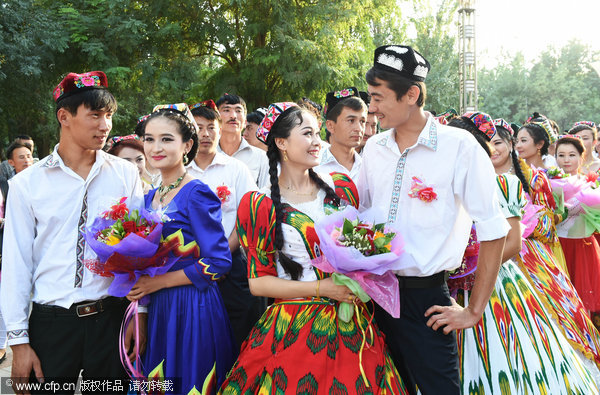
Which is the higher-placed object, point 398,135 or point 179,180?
point 398,135

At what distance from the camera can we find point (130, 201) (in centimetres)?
304

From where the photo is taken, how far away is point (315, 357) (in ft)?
8.24

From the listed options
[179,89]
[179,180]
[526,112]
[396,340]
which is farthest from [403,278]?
[526,112]

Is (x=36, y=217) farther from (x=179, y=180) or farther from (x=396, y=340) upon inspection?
(x=396, y=340)

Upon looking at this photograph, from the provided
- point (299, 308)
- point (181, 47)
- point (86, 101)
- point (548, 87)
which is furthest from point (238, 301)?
point (548, 87)

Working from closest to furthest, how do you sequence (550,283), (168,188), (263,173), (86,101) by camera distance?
(86,101), (168,188), (550,283), (263,173)

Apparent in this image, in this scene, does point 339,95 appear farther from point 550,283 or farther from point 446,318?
point 446,318

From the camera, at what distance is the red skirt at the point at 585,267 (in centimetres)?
532

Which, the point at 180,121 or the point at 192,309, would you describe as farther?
the point at 180,121

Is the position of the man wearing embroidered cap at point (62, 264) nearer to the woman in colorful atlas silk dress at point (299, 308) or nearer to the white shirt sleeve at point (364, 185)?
the woman in colorful atlas silk dress at point (299, 308)

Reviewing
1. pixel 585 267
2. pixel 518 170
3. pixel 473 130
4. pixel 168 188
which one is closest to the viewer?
pixel 168 188

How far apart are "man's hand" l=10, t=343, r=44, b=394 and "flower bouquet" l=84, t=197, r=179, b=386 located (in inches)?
16.3

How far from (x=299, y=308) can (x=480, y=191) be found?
106 cm

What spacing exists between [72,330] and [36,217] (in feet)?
2.07
